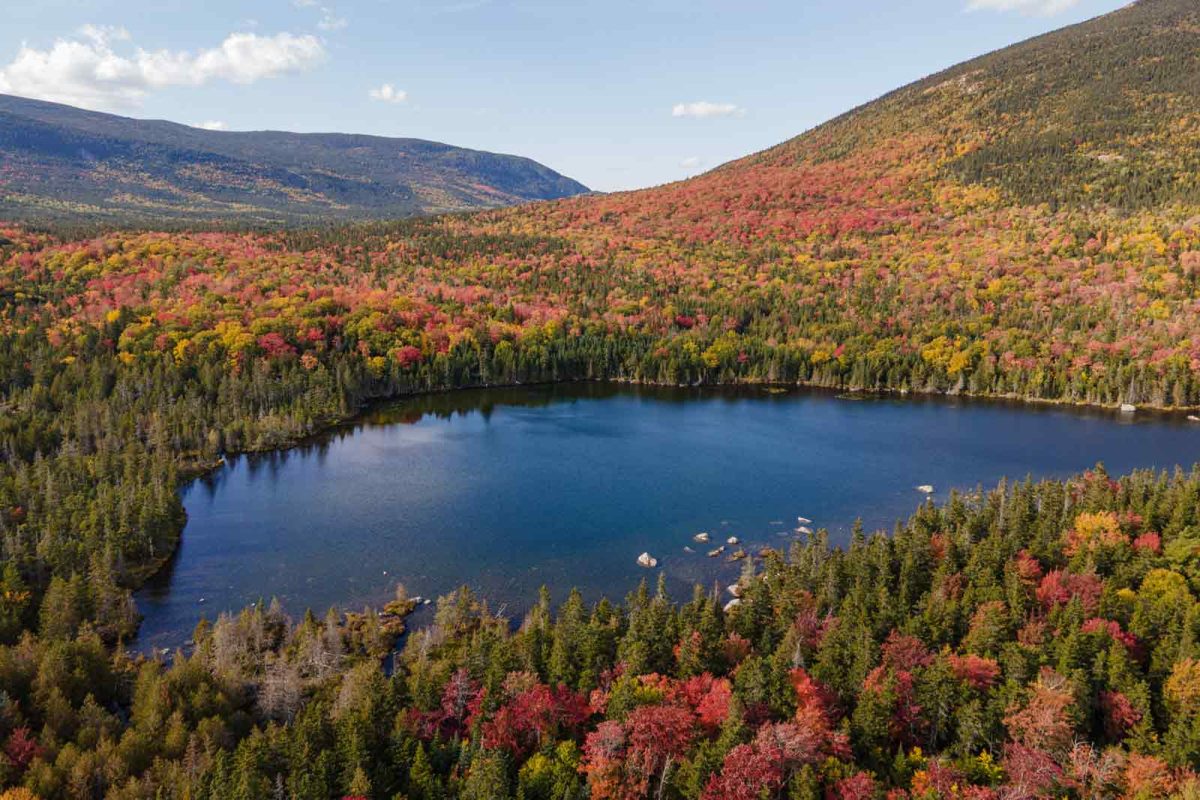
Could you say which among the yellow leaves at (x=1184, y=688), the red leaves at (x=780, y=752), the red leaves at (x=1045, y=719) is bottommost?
the red leaves at (x=780, y=752)

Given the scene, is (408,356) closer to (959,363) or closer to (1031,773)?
(959,363)

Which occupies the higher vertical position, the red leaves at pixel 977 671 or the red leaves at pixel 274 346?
the red leaves at pixel 274 346

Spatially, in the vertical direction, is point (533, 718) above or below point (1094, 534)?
below

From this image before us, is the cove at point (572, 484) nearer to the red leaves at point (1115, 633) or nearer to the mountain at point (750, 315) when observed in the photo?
the mountain at point (750, 315)

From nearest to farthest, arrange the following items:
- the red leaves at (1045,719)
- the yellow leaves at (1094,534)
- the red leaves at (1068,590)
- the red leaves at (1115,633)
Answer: the red leaves at (1045,719)
the red leaves at (1115,633)
the red leaves at (1068,590)
the yellow leaves at (1094,534)

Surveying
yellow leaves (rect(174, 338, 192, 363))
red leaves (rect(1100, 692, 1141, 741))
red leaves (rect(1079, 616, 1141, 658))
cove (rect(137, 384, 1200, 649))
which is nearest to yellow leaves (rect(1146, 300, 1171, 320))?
cove (rect(137, 384, 1200, 649))

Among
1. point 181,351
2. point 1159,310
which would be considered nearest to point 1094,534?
point 1159,310

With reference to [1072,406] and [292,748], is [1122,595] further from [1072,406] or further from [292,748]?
[1072,406]

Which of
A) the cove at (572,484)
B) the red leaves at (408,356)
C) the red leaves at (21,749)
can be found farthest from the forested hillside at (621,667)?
the red leaves at (408,356)

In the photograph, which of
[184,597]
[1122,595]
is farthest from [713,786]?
[184,597]
